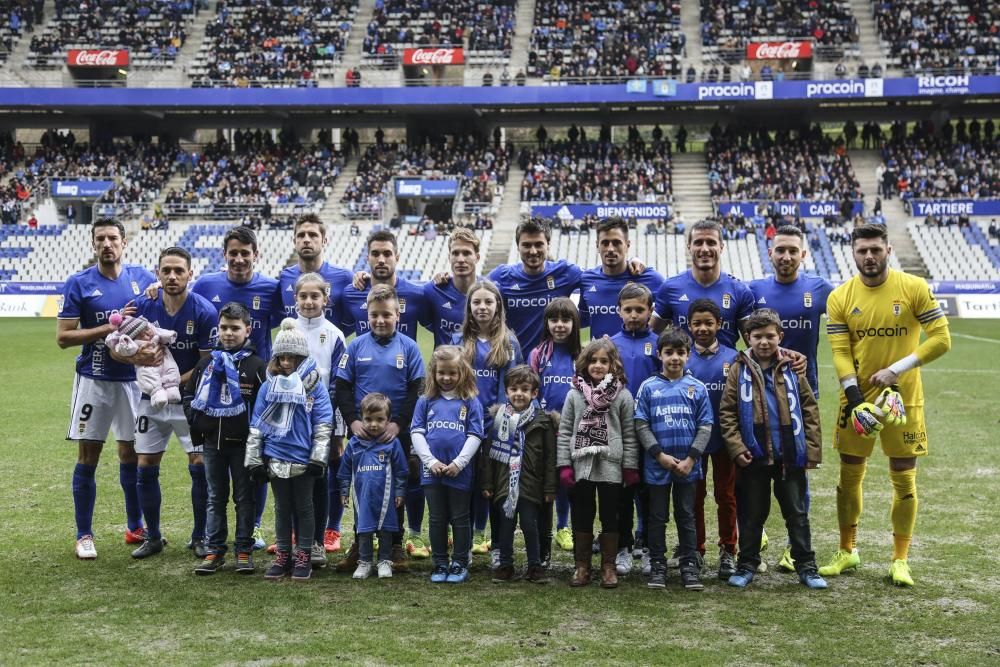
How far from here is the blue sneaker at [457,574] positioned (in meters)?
6.54

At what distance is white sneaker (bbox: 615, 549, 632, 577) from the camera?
22.2 feet

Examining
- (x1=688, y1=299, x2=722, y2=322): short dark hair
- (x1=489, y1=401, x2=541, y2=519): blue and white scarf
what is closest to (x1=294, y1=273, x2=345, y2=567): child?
(x1=489, y1=401, x2=541, y2=519): blue and white scarf

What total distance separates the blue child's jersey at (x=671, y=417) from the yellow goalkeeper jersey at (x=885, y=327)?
104 centimetres

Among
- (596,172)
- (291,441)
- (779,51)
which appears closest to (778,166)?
(779,51)

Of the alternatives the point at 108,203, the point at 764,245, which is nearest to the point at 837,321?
the point at 764,245

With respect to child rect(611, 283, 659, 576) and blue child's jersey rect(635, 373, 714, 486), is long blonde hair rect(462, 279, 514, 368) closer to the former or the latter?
child rect(611, 283, 659, 576)

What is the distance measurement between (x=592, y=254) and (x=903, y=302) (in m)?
31.2

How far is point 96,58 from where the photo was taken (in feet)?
151

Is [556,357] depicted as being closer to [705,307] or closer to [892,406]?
[705,307]

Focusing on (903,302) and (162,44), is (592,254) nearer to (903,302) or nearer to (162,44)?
(162,44)

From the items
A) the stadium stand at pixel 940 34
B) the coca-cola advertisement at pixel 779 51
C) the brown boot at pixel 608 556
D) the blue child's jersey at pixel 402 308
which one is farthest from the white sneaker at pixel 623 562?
the stadium stand at pixel 940 34

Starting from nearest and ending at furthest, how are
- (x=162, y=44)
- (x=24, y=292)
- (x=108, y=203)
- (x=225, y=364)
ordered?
(x=225, y=364), (x=24, y=292), (x=108, y=203), (x=162, y=44)

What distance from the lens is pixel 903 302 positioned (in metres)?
6.69

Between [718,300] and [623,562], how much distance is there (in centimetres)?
187
